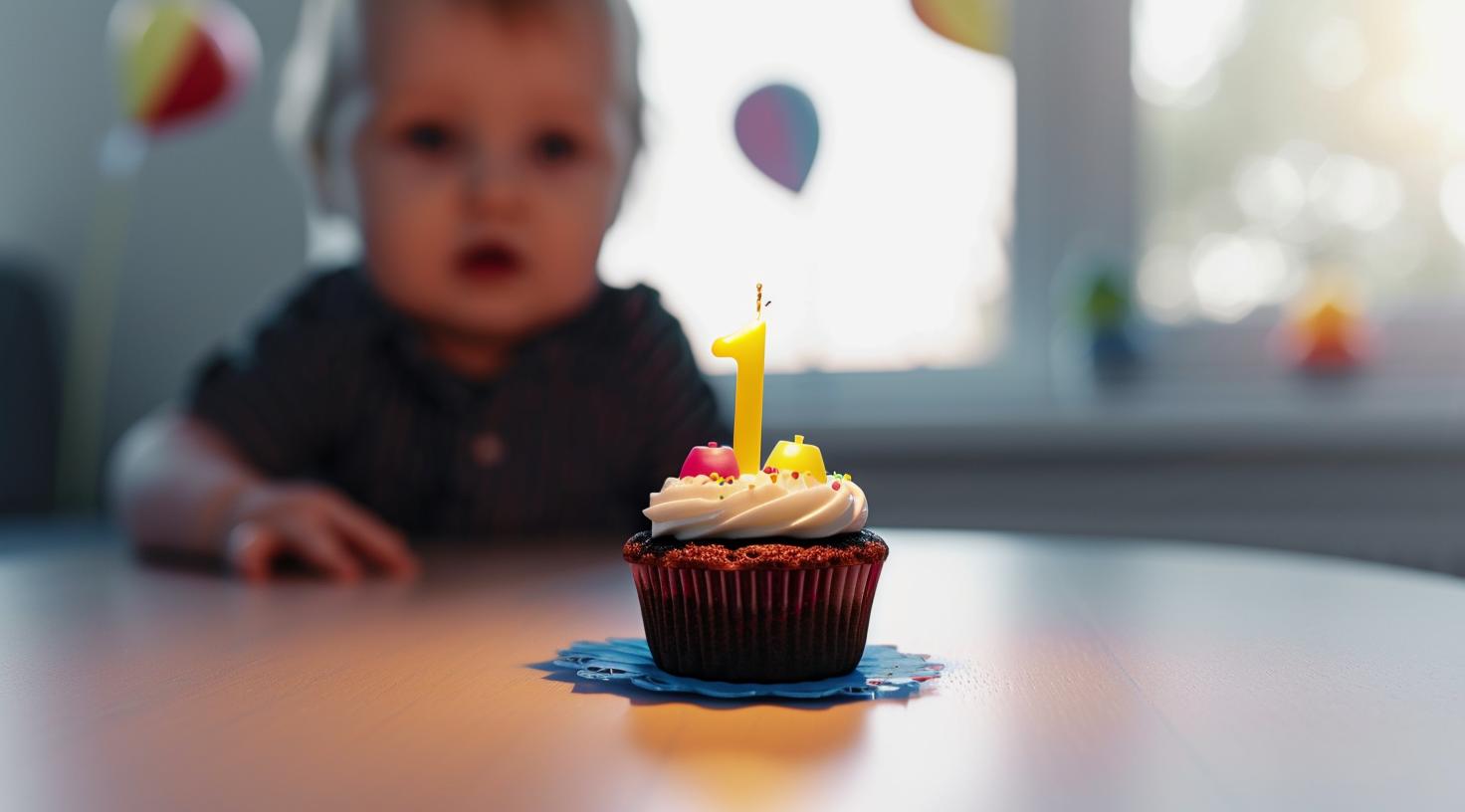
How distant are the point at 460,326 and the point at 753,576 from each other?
2.80ft

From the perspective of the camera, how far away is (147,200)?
2.30 metres

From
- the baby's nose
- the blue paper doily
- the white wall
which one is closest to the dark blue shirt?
the baby's nose

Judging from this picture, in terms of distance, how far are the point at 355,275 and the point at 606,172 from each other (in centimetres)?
34

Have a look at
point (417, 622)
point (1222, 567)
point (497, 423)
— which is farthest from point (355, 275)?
point (1222, 567)

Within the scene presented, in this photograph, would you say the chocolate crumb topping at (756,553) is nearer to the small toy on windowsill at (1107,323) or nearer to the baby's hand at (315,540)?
the baby's hand at (315,540)

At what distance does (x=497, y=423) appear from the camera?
1.40 m

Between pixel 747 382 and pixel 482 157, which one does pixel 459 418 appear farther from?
pixel 747 382

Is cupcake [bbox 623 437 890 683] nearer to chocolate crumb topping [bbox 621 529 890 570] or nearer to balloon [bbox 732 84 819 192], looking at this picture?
chocolate crumb topping [bbox 621 529 890 570]

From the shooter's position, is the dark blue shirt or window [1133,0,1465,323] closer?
the dark blue shirt

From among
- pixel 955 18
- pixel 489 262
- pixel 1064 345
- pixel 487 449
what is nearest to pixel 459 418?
pixel 487 449

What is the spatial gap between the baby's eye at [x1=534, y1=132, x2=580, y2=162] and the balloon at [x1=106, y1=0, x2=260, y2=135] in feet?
2.51

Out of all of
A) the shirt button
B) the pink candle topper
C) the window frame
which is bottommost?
the pink candle topper

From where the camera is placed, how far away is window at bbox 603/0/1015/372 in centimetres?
223

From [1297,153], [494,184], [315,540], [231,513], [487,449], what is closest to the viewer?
[315,540]
